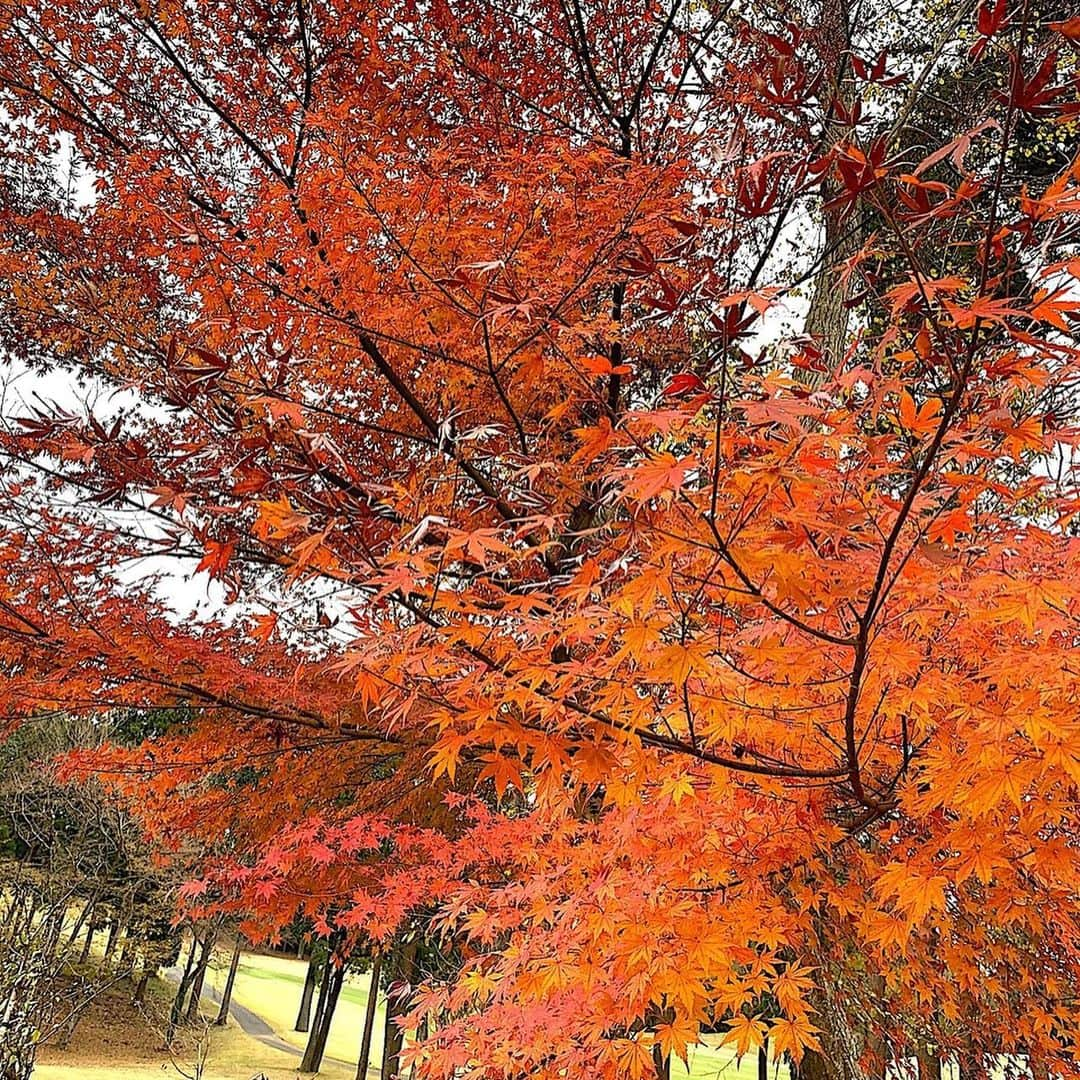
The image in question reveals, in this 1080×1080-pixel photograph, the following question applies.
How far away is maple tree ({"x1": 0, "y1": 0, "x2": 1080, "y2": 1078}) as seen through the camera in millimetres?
1946

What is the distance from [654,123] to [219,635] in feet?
13.8

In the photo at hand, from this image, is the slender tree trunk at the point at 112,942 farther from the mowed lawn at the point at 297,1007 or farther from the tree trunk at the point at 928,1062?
the tree trunk at the point at 928,1062

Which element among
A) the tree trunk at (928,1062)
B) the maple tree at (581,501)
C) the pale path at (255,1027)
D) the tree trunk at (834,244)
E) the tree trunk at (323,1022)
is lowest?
the pale path at (255,1027)

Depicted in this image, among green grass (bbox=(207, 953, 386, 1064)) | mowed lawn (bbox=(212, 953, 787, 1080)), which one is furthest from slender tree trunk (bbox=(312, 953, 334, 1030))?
green grass (bbox=(207, 953, 386, 1064))

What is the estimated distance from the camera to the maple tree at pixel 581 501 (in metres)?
1.95

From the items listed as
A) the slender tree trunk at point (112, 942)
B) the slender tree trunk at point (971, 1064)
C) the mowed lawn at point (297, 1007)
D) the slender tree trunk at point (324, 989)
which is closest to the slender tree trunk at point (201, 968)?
the mowed lawn at point (297, 1007)

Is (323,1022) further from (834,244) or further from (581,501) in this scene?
(834,244)

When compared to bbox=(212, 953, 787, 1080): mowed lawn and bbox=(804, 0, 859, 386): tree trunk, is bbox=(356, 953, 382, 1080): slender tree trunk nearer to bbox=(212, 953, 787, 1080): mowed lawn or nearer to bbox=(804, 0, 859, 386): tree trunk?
bbox=(212, 953, 787, 1080): mowed lawn

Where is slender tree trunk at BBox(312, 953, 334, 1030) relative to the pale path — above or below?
above

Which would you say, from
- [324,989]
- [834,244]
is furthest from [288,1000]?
[834,244]

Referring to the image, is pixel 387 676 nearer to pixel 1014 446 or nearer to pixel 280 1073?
pixel 1014 446

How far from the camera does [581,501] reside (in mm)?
4227

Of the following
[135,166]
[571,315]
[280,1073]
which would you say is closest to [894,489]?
[571,315]

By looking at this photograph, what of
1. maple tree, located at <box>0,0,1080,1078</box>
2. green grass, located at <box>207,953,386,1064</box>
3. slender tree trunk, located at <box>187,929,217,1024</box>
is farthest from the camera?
green grass, located at <box>207,953,386,1064</box>
